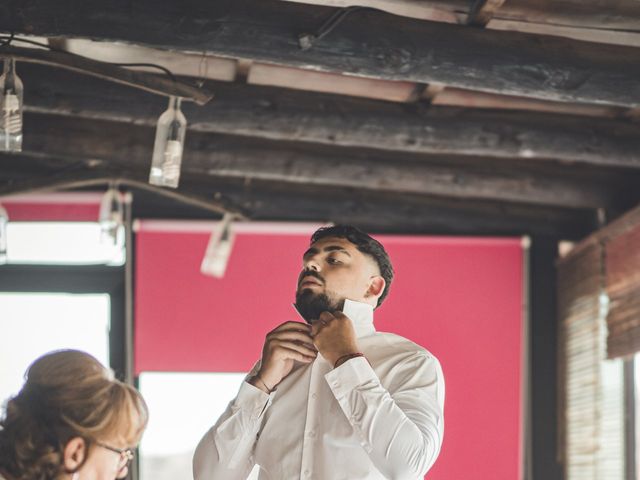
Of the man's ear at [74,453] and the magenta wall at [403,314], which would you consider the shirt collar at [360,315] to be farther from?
the magenta wall at [403,314]

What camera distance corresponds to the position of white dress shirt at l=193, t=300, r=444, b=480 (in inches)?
102

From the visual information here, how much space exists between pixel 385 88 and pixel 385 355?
296 centimetres

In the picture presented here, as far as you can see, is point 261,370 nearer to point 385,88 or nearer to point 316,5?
point 316,5

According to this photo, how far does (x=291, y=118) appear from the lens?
5.68 meters

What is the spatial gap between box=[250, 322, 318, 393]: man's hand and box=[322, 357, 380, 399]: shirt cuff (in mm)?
157

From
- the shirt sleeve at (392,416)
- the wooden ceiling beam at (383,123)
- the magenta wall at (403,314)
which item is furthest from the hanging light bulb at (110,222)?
the shirt sleeve at (392,416)

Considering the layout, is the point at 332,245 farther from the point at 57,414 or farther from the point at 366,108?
the point at 366,108

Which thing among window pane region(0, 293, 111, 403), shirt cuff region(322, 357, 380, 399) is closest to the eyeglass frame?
shirt cuff region(322, 357, 380, 399)

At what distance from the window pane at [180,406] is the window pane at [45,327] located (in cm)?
39

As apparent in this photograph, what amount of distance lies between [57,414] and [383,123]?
388 centimetres

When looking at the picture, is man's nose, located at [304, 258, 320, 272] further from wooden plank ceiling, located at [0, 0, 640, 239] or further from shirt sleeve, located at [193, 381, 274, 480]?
wooden plank ceiling, located at [0, 0, 640, 239]

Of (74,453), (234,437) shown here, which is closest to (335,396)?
(234,437)

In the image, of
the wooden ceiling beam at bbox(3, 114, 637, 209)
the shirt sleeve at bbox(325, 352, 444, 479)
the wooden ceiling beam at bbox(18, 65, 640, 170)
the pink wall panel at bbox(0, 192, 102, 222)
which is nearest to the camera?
the shirt sleeve at bbox(325, 352, 444, 479)

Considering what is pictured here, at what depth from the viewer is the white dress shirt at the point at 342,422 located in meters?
2.58
